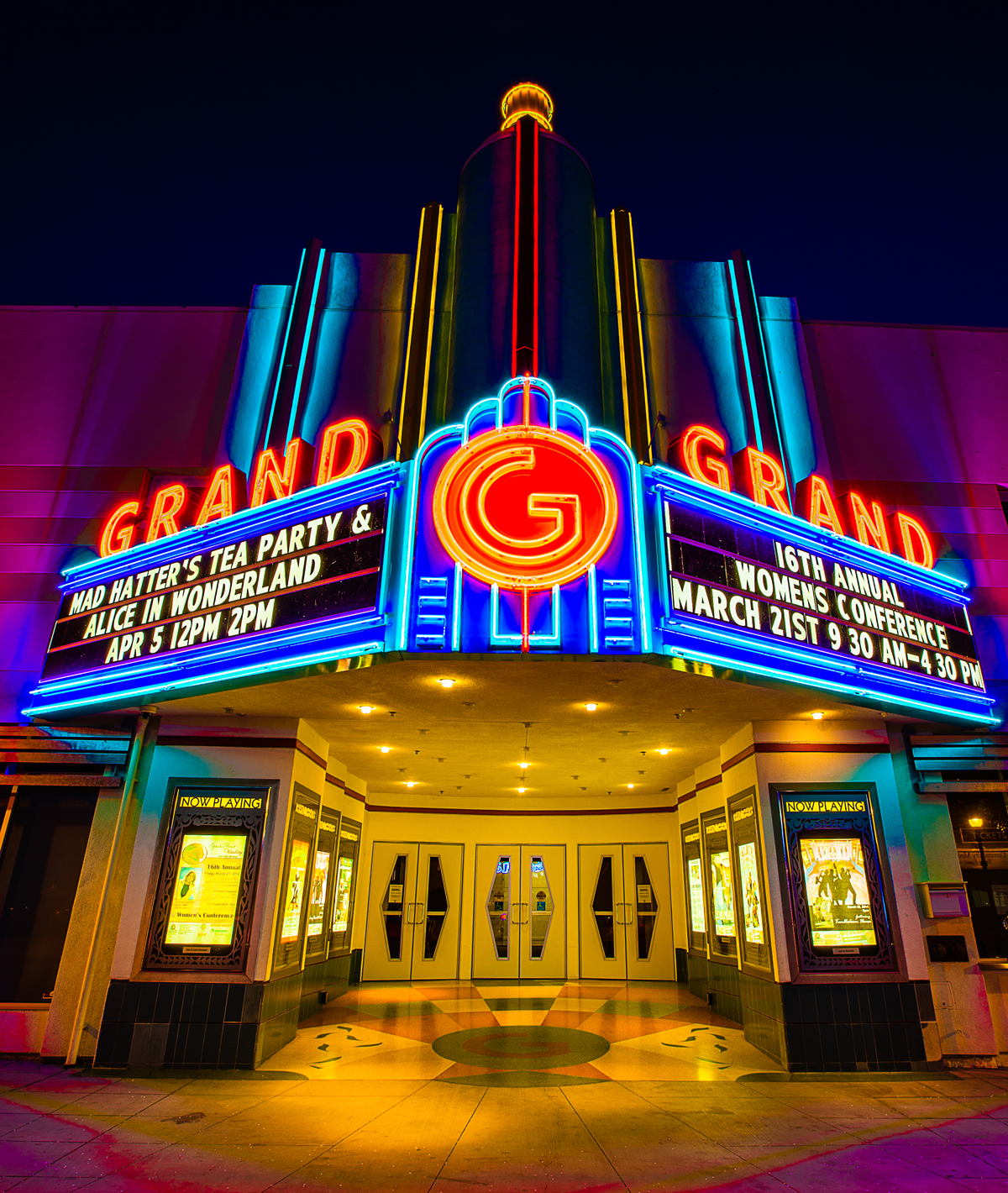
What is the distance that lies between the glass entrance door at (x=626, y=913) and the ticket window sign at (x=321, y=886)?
5967 millimetres

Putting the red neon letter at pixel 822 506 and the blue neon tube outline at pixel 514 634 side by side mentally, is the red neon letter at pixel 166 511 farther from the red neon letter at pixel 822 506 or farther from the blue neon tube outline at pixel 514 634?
the red neon letter at pixel 822 506

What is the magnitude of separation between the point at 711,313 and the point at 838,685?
759cm

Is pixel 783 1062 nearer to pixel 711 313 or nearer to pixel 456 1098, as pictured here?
pixel 456 1098

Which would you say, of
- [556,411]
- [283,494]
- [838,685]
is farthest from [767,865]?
[283,494]

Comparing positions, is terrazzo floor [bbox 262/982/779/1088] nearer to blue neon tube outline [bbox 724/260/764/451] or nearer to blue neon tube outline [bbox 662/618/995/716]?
blue neon tube outline [bbox 662/618/995/716]

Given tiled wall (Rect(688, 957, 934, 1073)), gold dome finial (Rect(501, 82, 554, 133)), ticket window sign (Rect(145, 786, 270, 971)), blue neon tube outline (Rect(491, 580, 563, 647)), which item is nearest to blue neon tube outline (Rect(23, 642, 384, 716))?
blue neon tube outline (Rect(491, 580, 563, 647))

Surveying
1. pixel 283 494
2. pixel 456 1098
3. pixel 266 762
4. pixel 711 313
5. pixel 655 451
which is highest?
pixel 711 313

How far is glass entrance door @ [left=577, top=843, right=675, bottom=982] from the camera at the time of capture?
14.9 meters

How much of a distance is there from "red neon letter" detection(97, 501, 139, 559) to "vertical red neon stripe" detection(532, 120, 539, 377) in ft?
18.2

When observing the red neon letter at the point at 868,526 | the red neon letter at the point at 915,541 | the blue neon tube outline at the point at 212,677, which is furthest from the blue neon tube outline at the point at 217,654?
the red neon letter at the point at 915,541

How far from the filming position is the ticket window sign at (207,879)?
8.47m

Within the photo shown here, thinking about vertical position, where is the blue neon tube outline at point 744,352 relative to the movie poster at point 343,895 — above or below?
above

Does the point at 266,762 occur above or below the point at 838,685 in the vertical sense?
below

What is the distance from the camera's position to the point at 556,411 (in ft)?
24.7
